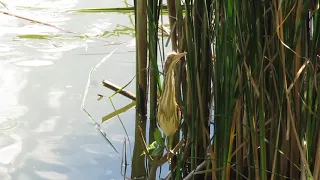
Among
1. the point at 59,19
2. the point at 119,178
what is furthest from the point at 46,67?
the point at 119,178

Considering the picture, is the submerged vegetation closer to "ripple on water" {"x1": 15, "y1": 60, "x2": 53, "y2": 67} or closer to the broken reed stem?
the broken reed stem

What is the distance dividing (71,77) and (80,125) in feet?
0.67

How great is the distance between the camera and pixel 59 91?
1.26 meters

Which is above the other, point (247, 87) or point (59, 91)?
point (247, 87)

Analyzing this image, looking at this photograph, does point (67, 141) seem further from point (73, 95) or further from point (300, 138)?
point (300, 138)

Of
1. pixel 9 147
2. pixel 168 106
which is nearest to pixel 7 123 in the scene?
pixel 9 147

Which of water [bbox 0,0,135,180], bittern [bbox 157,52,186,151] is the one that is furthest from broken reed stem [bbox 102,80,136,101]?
bittern [bbox 157,52,186,151]

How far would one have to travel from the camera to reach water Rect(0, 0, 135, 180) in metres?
1.02

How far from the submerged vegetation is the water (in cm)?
26

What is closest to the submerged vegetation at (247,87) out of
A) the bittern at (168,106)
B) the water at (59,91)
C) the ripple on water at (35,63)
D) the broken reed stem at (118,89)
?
the bittern at (168,106)

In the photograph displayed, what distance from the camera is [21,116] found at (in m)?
1.16

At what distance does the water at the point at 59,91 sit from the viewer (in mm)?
1016

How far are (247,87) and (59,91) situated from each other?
2.17 ft

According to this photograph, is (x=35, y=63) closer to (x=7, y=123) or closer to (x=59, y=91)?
(x=59, y=91)
